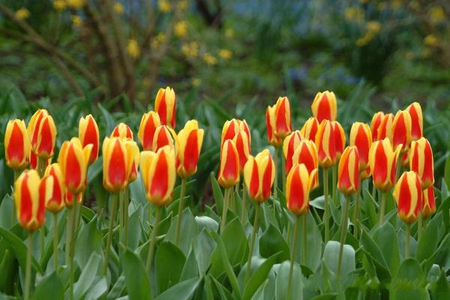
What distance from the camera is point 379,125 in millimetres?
2301

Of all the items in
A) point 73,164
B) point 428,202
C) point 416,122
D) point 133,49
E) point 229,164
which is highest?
point 73,164

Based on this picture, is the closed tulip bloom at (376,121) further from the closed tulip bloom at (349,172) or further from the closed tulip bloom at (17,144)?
the closed tulip bloom at (17,144)

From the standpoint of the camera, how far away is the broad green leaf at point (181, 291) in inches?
69.0

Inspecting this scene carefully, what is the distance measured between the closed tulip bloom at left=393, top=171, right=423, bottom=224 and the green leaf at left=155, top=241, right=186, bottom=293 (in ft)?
1.55

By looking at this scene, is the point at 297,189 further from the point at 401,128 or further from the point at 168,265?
the point at 401,128

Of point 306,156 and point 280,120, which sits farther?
point 280,120

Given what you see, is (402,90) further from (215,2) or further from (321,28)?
(215,2)

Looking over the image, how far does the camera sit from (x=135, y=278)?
1.73m

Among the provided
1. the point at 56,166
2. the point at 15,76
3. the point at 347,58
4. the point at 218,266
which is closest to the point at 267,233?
the point at 218,266

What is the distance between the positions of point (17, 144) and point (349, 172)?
72 cm

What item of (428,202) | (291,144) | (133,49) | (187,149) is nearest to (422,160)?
(428,202)

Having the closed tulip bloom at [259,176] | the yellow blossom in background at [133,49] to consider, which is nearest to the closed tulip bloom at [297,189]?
the closed tulip bloom at [259,176]

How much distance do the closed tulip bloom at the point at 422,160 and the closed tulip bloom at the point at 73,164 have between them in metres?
0.75

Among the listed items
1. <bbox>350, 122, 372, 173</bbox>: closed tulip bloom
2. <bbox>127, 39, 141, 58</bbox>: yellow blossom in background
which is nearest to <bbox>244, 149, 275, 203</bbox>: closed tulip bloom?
<bbox>350, 122, 372, 173</bbox>: closed tulip bloom
